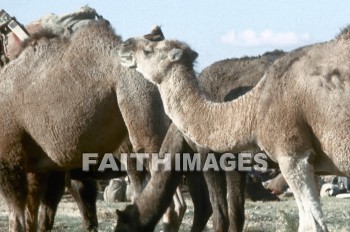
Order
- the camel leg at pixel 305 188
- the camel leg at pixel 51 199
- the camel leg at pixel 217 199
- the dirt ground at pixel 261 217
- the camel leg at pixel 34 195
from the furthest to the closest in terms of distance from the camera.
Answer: the dirt ground at pixel 261 217
the camel leg at pixel 51 199
the camel leg at pixel 34 195
the camel leg at pixel 217 199
the camel leg at pixel 305 188

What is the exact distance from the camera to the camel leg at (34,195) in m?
12.2

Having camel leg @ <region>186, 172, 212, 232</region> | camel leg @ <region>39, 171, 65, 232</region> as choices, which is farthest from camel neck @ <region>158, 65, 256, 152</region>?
camel leg @ <region>39, 171, 65, 232</region>

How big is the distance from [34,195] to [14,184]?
26.2 inches

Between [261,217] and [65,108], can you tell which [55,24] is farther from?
[261,217]

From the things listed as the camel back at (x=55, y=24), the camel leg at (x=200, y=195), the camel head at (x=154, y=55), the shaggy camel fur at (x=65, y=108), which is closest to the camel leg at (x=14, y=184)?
the shaggy camel fur at (x=65, y=108)

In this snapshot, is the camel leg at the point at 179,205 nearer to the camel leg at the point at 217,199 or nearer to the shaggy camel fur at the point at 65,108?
the camel leg at the point at 217,199

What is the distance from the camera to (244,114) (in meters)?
9.43

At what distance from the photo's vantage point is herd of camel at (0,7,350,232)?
9.16 m

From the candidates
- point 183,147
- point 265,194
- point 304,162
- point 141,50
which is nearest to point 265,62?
point 183,147

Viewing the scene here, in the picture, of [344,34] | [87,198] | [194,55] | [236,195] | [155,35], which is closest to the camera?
[344,34]

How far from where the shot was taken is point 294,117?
9.18 meters

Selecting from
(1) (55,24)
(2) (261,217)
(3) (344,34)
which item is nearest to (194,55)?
(3) (344,34)

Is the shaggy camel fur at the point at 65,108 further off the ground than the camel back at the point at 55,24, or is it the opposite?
the camel back at the point at 55,24

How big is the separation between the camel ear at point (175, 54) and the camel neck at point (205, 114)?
78 mm
